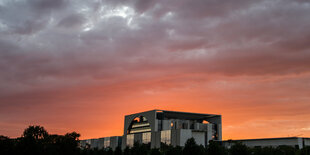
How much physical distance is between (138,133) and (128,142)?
11973mm

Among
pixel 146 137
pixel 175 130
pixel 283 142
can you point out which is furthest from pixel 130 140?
pixel 283 142

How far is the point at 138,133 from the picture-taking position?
154250mm

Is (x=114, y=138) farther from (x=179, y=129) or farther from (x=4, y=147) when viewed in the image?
(x=4, y=147)

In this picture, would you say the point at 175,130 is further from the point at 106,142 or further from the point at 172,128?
the point at 106,142

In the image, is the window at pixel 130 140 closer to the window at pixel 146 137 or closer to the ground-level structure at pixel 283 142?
the window at pixel 146 137

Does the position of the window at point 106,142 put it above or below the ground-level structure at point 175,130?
below

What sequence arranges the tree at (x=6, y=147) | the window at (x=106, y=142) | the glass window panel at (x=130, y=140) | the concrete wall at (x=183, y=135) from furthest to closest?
the window at (x=106, y=142) → the glass window panel at (x=130, y=140) → the concrete wall at (x=183, y=135) → the tree at (x=6, y=147)

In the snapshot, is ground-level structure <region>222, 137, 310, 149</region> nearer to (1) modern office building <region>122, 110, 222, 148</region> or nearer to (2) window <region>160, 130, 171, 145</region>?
(1) modern office building <region>122, 110, 222, 148</region>

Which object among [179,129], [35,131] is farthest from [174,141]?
[35,131]

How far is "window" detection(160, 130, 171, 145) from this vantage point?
133 m

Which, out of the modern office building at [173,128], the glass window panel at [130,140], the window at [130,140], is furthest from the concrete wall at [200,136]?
the glass window panel at [130,140]

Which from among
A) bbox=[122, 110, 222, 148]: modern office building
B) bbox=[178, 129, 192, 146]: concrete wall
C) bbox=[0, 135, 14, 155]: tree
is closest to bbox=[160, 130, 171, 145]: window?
bbox=[122, 110, 222, 148]: modern office building

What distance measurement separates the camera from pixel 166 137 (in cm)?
13500

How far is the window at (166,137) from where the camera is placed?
437 feet
